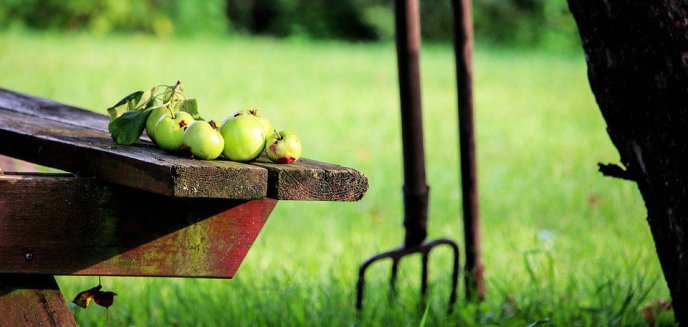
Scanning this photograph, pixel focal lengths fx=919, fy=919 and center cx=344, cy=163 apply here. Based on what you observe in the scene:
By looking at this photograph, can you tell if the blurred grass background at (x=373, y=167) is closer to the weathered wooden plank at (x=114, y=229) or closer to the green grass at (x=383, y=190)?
the green grass at (x=383, y=190)

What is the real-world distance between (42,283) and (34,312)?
0.05 metres

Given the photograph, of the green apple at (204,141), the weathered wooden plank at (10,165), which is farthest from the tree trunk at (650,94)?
the weathered wooden plank at (10,165)

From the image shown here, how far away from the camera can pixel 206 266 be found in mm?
1628

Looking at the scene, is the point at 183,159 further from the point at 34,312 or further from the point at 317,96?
the point at 317,96

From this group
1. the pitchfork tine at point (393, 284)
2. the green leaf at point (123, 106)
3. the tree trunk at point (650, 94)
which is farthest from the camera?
the pitchfork tine at point (393, 284)

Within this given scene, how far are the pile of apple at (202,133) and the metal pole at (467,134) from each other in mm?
1002

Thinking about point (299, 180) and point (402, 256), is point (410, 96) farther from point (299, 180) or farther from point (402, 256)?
point (299, 180)

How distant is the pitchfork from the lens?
2574 millimetres

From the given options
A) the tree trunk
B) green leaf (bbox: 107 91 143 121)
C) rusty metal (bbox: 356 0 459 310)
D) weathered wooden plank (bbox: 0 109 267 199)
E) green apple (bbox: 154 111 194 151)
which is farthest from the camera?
rusty metal (bbox: 356 0 459 310)

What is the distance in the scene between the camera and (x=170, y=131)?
63.9 inches

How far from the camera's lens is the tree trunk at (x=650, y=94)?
1.92m

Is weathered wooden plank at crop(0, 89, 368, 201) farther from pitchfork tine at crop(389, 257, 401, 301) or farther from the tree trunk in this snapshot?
pitchfork tine at crop(389, 257, 401, 301)

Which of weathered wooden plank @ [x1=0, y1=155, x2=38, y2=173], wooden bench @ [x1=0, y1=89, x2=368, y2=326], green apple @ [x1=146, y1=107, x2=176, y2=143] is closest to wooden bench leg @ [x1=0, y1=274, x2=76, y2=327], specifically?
wooden bench @ [x1=0, y1=89, x2=368, y2=326]

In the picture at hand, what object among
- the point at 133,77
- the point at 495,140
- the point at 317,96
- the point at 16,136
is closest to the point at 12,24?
the point at 133,77
